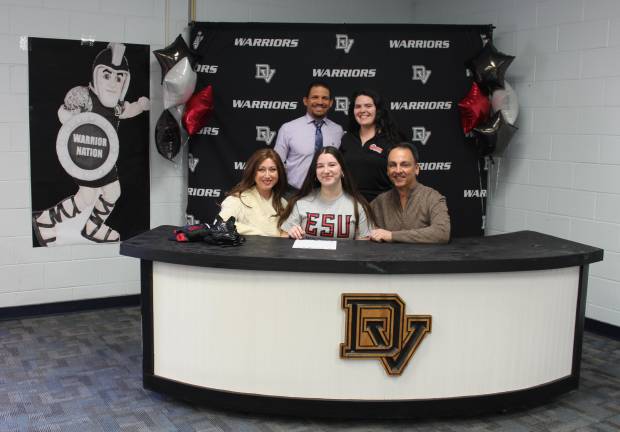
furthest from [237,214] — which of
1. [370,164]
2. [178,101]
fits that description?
[178,101]

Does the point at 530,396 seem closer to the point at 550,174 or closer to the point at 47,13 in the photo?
the point at 550,174

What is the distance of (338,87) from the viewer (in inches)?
192

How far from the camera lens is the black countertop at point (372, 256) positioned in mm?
2748

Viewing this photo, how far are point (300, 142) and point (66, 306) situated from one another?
1.99 m

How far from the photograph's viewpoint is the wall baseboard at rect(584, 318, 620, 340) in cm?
426

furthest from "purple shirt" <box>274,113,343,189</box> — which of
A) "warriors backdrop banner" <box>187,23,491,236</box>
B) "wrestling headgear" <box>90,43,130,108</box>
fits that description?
"wrestling headgear" <box>90,43,130,108</box>

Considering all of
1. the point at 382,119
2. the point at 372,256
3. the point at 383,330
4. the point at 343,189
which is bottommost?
the point at 383,330

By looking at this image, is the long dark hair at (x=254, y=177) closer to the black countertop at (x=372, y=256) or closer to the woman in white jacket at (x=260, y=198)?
the woman in white jacket at (x=260, y=198)

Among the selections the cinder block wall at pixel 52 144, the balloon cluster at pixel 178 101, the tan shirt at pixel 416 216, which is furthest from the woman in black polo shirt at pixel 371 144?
the cinder block wall at pixel 52 144

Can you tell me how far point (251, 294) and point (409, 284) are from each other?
2.18 ft

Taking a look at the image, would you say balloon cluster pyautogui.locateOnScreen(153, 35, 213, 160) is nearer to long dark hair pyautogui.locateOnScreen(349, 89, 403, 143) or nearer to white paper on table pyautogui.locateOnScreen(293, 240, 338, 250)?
long dark hair pyautogui.locateOnScreen(349, 89, 403, 143)

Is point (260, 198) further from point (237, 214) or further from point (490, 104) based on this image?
point (490, 104)

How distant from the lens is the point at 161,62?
4574 millimetres

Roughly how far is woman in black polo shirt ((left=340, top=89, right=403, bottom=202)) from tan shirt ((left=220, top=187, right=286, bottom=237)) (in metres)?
0.52
